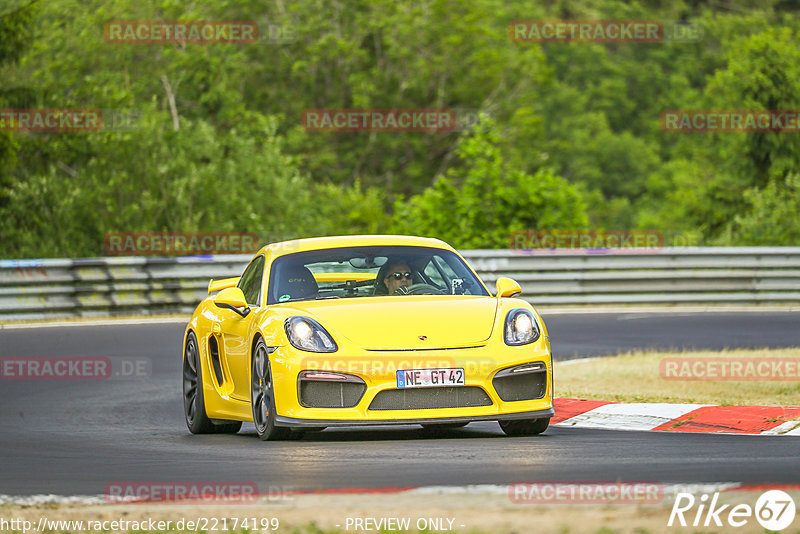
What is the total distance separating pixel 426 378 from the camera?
8.61 m

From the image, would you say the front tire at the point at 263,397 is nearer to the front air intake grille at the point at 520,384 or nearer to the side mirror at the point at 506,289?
the front air intake grille at the point at 520,384

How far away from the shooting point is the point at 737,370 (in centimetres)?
1385

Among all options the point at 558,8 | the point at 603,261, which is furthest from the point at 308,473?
the point at 558,8

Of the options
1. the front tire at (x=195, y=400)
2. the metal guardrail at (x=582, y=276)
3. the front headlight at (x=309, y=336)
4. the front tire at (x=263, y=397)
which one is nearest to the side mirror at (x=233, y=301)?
the front tire at (x=263, y=397)

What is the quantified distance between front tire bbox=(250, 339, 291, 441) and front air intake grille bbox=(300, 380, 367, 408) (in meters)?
0.24

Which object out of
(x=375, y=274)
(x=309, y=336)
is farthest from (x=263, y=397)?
(x=375, y=274)

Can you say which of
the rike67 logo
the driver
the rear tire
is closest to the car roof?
the driver

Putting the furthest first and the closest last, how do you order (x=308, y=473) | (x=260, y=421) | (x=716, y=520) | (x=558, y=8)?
1. (x=558, y=8)
2. (x=260, y=421)
3. (x=308, y=473)
4. (x=716, y=520)

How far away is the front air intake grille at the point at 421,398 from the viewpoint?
8594 mm

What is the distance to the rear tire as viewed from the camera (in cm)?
927

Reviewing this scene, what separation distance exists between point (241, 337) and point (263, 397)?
70 cm

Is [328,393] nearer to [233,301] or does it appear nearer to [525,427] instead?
[233,301]

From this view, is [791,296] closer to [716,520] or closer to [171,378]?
[171,378]

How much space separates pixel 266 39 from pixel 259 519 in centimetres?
4969
